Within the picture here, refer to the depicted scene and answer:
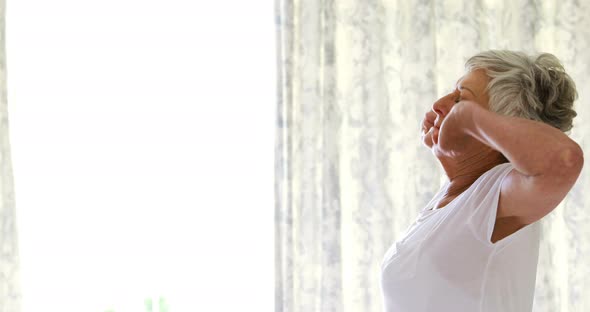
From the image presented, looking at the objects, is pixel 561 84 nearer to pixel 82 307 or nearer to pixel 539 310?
pixel 539 310

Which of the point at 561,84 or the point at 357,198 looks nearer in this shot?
the point at 561,84

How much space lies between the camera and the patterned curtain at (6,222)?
290 centimetres

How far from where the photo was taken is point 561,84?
45.4 inches

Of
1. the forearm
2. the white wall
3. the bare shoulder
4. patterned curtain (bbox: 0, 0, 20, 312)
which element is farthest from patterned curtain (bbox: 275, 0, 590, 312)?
the forearm

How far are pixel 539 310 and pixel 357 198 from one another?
3.13 ft

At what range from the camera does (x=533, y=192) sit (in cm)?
90

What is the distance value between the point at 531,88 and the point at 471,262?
1.01 ft

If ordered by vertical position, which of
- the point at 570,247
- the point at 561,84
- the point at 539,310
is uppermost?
the point at 561,84

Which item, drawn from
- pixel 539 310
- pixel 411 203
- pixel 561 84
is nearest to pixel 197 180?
pixel 411 203

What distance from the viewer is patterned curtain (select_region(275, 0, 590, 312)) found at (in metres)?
3.08

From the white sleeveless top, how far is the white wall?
2.05m

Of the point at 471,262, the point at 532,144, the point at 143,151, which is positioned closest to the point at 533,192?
the point at 532,144

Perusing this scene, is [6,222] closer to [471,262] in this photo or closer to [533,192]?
[471,262]

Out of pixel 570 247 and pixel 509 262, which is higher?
pixel 509 262
